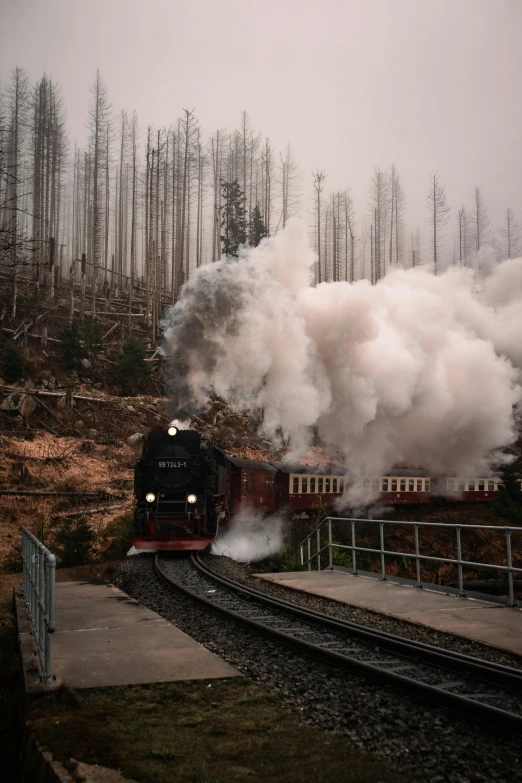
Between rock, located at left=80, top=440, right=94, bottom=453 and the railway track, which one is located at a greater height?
rock, located at left=80, top=440, right=94, bottom=453

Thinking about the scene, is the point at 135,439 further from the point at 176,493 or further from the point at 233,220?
the point at 233,220

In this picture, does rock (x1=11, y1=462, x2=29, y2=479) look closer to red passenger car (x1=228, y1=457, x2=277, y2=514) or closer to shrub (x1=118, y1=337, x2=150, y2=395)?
red passenger car (x1=228, y1=457, x2=277, y2=514)

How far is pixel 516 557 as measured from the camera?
24.0 m

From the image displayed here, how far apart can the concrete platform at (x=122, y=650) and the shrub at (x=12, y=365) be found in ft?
67.6

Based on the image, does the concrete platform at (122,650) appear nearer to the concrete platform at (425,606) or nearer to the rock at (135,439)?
the concrete platform at (425,606)

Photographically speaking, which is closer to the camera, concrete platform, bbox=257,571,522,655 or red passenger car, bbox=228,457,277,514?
concrete platform, bbox=257,571,522,655

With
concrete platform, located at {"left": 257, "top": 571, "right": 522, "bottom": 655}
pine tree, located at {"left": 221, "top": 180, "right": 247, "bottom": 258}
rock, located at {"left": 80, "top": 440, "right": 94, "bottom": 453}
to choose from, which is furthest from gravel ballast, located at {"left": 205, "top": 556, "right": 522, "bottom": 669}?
pine tree, located at {"left": 221, "top": 180, "right": 247, "bottom": 258}

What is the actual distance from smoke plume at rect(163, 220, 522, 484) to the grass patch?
1495cm

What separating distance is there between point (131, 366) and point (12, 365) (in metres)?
5.64

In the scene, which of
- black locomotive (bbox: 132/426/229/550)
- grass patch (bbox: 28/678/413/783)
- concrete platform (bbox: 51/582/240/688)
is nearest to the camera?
grass patch (bbox: 28/678/413/783)

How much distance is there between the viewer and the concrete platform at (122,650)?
18.3 feet

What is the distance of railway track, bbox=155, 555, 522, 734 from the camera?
4.85m

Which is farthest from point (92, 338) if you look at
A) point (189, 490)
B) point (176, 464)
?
point (189, 490)

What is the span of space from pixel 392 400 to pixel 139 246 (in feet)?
177
